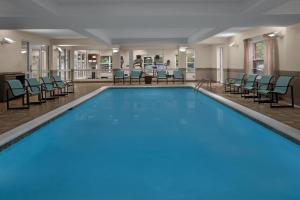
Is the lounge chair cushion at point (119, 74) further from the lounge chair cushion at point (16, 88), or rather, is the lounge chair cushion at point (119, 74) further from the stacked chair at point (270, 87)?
the lounge chair cushion at point (16, 88)

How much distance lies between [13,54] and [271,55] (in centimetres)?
837

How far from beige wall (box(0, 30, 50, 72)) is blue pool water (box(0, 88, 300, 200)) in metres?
4.84

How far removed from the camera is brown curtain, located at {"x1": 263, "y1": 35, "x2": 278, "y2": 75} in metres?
10.8

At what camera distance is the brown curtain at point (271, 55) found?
10773 mm

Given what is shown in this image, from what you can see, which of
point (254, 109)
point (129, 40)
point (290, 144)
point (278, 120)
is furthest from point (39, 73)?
point (290, 144)

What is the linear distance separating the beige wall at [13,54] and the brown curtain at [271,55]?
8.22 meters

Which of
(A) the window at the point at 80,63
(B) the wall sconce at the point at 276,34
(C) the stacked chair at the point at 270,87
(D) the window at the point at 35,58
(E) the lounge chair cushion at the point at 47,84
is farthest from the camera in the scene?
(A) the window at the point at 80,63

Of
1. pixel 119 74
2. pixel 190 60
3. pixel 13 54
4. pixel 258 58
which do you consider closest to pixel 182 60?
pixel 190 60

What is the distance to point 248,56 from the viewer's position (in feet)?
45.2

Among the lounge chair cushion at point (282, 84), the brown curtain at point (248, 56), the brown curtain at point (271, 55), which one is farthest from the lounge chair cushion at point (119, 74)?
the lounge chair cushion at point (282, 84)

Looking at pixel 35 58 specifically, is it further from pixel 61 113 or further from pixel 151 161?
pixel 151 161

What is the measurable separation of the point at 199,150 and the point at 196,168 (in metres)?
0.90

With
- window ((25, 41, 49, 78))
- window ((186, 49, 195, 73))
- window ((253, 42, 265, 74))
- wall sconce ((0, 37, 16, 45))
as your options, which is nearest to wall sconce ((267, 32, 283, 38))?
window ((253, 42, 265, 74))

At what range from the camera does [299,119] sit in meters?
6.95
